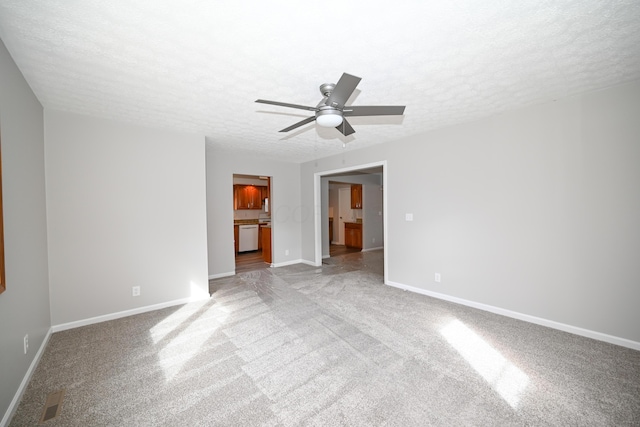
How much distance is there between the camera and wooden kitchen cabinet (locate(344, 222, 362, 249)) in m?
8.12

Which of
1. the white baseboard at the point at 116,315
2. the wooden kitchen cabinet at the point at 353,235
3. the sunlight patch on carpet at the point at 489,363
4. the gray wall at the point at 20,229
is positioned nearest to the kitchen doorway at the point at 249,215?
the wooden kitchen cabinet at the point at 353,235

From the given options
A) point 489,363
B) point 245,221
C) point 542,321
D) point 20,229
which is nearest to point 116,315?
point 20,229

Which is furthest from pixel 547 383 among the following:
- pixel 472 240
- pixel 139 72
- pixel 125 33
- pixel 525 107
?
pixel 139 72

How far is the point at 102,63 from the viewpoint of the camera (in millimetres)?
1920

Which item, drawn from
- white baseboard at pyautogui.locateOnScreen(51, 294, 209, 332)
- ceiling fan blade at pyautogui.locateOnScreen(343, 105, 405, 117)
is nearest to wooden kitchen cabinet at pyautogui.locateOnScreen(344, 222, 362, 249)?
white baseboard at pyautogui.locateOnScreen(51, 294, 209, 332)

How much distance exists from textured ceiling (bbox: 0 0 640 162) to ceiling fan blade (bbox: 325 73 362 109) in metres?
0.26

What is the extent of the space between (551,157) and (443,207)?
1271mm

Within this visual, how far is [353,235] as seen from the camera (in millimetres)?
8312

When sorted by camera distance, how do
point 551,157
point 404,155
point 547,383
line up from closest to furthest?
point 547,383
point 551,157
point 404,155

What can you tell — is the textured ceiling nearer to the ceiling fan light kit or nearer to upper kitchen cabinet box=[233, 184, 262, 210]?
the ceiling fan light kit

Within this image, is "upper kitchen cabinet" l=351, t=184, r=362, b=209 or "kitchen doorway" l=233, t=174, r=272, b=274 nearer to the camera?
"kitchen doorway" l=233, t=174, r=272, b=274

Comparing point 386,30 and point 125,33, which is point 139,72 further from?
point 386,30

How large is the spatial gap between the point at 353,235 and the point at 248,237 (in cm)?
329

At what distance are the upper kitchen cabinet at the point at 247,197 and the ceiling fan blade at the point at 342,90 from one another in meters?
6.45
